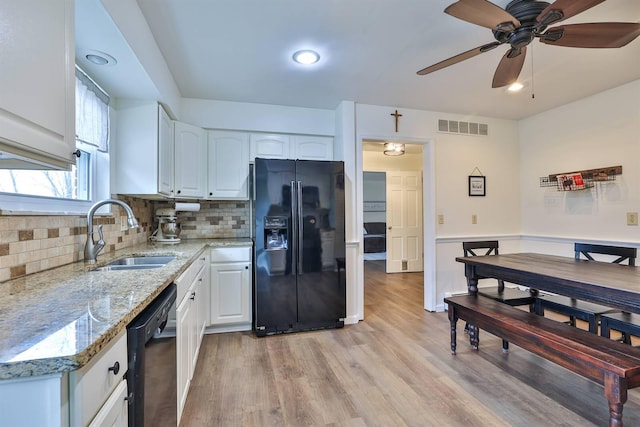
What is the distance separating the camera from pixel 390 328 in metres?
2.94

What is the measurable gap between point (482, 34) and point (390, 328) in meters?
Answer: 2.56

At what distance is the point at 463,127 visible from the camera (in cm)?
357

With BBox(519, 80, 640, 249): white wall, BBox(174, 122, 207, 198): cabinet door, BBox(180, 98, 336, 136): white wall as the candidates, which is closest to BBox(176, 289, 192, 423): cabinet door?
BBox(174, 122, 207, 198): cabinet door

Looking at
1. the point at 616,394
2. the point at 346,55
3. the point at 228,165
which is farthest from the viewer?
the point at 228,165

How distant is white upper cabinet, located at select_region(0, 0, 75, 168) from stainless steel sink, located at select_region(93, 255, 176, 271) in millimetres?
904

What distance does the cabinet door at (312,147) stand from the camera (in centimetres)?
327

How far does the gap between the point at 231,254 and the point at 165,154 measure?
1053mm

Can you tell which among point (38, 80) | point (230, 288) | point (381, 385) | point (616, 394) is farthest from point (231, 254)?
point (616, 394)

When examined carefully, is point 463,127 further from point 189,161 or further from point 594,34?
point 189,161

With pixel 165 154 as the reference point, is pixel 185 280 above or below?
below

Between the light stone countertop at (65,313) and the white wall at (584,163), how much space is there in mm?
3875

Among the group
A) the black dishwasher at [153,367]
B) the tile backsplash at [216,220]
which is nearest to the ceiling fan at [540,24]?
the black dishwasher at [153,367]

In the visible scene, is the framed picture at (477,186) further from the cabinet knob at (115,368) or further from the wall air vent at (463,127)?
the cabinet knob at (115,368)

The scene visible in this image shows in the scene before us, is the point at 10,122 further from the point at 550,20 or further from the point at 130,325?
the point at 550,20
